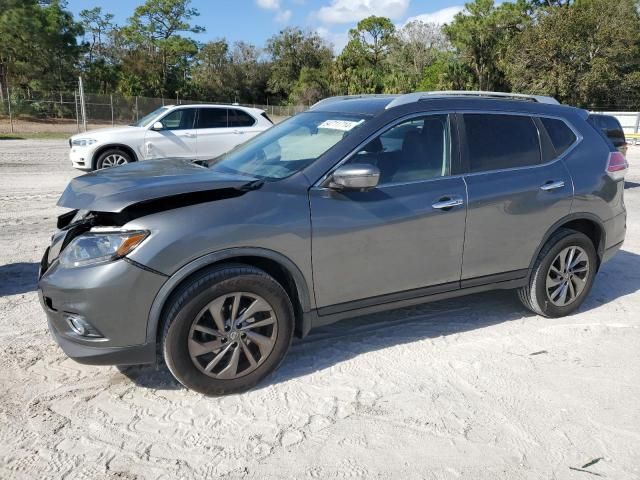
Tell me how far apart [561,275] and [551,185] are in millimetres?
784

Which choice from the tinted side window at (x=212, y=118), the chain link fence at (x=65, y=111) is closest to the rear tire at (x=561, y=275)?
the tinted side window at (x=212, y=118)

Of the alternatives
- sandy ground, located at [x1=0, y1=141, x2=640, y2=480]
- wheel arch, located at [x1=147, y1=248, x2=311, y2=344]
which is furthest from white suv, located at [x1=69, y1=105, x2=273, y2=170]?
Answer: wheel arch, located at [x1=147, y1=248, x2=311, y2=344]

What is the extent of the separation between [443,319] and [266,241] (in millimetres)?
1990

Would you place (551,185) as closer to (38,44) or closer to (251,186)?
(251,186)

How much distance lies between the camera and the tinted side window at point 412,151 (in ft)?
12.3

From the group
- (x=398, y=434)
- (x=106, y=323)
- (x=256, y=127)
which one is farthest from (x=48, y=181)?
Answer: (x=398, y=434)

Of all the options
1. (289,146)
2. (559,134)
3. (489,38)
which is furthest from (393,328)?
(489,38)

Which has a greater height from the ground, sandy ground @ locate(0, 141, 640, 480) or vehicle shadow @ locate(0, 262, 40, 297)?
vehicle shadow @ locate(0, 262, 40, 297)

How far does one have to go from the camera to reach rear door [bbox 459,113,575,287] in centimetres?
405

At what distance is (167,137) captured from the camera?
38.3 feet

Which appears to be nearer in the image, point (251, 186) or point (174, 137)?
point (251, 186)

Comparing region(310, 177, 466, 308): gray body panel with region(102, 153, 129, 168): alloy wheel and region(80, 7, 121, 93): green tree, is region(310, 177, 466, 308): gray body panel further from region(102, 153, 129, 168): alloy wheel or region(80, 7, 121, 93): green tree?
region(80, 7, 121, 93): green tree

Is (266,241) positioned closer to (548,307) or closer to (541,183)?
(541,183)

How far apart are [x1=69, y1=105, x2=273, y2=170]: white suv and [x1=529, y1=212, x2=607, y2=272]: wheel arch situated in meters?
8.17
